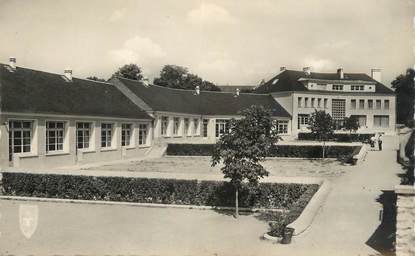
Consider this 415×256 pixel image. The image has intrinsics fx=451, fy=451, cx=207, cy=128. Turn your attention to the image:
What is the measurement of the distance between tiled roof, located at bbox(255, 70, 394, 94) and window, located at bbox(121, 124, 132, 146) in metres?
29.8

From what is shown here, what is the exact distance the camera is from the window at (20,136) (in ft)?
76.1

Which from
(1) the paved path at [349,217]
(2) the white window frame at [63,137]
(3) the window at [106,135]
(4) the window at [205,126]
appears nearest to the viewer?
(1) the paved path at [349,217]

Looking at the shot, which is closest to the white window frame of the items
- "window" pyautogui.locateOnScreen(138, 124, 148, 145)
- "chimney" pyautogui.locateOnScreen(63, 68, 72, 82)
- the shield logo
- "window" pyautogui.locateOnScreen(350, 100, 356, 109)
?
"chimney" pyautogui.locateOnScreen(63, 68, 72, 82)

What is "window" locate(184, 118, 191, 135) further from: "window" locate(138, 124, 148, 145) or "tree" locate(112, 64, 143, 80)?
"tree" locate(112, 64, 143, 80)

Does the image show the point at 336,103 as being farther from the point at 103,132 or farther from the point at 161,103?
the point at 103,132

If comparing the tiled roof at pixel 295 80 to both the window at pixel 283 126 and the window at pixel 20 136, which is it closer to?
the window at pixel 283 126

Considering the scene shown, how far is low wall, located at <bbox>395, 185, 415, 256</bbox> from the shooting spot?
9500mm

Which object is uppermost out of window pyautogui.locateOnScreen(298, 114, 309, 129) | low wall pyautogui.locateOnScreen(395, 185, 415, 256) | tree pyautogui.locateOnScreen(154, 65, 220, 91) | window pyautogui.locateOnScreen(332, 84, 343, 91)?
tree pyautogui.locateOnScreen(154, 65, 220, 91)

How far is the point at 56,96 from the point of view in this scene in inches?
1118

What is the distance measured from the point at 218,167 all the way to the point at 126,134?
944 cm

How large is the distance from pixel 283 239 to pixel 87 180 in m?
9.79

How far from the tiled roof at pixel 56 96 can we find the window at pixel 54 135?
827 millimetres

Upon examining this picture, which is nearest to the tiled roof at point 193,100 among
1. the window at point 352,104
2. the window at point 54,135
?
the window at point 352,104

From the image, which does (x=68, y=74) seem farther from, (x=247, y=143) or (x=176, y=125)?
(x=247, y=143)
